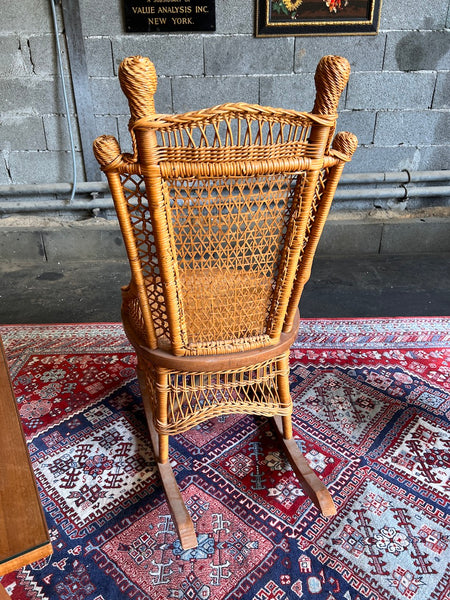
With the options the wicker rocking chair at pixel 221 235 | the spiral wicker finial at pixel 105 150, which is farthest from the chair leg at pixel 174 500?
the spiral wicker finial at pixel 105 150

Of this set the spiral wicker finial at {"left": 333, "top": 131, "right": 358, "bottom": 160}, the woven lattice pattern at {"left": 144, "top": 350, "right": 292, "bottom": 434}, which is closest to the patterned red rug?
the woven lattice pattern at {"left": 144, "top": 350, "right": 292, "bottom": 434}

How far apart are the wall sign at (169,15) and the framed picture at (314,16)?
0.31 m

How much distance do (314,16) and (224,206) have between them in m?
2.32

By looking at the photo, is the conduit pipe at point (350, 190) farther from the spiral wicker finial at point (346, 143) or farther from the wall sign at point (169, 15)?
the spiral wicker finial at point (346, 143)

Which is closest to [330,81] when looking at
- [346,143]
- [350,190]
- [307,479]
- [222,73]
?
[346,143]

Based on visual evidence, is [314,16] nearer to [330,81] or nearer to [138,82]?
[330,81]

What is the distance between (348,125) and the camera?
3.02m

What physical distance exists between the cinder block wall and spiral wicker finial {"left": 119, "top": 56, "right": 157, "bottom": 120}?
2.24m

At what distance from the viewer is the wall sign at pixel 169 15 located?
2.64 m

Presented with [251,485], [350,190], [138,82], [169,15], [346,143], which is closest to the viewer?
[138,82]

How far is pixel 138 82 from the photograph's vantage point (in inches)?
31.4

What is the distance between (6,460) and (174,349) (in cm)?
44

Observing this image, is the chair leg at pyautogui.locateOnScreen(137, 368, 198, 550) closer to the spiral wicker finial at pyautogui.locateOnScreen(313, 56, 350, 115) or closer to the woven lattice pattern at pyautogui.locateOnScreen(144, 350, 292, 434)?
the woven lattice pattern at pyautogui.locateOnScreen(144, 350, 292, 434)

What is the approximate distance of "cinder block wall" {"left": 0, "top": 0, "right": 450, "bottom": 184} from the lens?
107 inches
